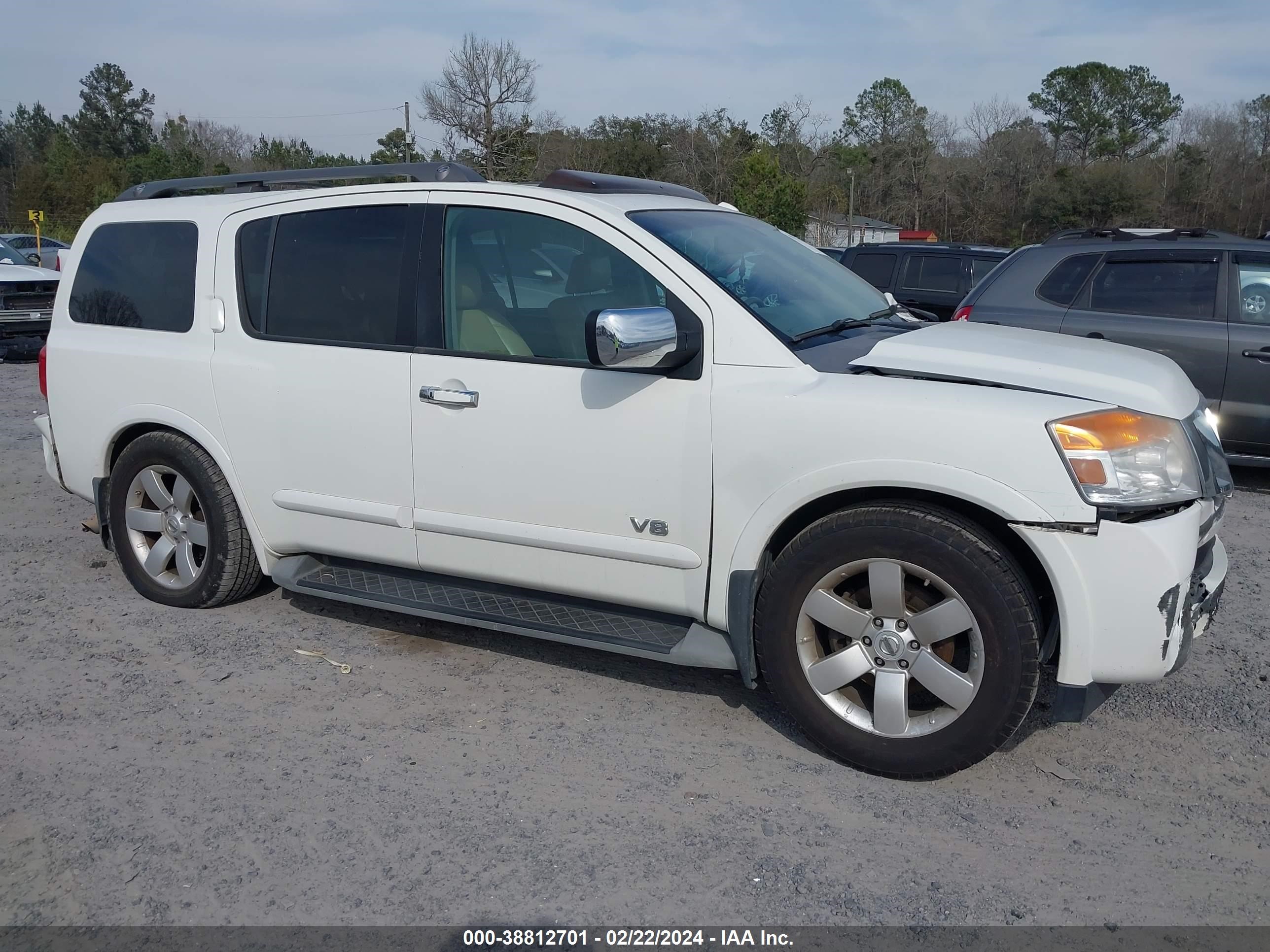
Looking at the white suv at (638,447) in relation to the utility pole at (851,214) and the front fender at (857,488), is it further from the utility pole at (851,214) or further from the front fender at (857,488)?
the utility pole at (851,214)

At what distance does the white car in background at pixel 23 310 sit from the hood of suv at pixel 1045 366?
45.0ft

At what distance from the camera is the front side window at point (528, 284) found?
3.69 metres

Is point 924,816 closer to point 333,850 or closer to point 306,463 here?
point 333,850

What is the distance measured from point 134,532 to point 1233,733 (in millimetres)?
4650

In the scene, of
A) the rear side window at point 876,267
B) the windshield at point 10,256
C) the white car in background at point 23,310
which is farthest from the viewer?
the windshield at point 10,256

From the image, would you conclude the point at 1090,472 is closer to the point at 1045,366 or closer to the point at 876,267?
the point at 1045,366

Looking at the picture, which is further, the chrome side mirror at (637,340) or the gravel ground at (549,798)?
the chrome side mirror at (637,340)

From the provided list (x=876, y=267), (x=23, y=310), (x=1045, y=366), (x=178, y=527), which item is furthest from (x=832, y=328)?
(x=23, y=310)

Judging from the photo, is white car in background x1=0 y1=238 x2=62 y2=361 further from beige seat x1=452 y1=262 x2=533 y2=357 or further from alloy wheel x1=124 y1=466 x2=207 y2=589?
beige seat x1=452 y1=262 x2=533 y2=357

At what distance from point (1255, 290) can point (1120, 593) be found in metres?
4.94

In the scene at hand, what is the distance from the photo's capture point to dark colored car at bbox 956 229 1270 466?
6.69m

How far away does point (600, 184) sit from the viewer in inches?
163

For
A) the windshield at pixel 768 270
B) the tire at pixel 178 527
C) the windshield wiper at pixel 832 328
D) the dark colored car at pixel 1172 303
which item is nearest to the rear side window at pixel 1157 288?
the dark colored car at pixel 1172 303

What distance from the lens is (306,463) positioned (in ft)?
13.9
